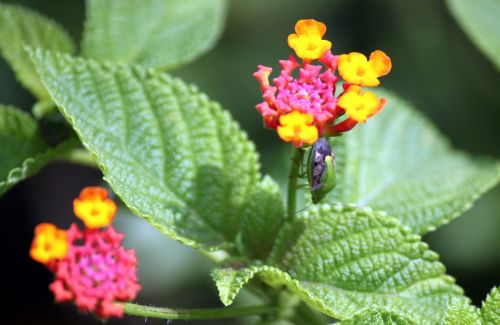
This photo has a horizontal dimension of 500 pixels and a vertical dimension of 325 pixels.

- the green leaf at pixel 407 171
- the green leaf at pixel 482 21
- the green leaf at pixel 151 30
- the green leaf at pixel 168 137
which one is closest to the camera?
the green leaf at pixel 168 137

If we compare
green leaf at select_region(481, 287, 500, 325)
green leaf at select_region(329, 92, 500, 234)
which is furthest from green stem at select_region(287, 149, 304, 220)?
green leaf at select_region(481, 287, 500, 325)

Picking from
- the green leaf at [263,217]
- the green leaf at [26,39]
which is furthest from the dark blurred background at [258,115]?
the green leaf at [263,217]

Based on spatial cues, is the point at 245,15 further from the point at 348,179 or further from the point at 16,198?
the point at 348,179

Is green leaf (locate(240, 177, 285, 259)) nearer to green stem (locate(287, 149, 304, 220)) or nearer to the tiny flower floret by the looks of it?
green stem (locate(287, 149, 304, 220))

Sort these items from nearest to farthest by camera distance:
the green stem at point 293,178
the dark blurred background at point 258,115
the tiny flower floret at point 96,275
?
the tiny flower floret at point 96,275 → the green stem at point 293,178 → the dark blurred background at point 258,115

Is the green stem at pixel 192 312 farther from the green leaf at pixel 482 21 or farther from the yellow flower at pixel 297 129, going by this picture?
the green leaf at pixel 482 21

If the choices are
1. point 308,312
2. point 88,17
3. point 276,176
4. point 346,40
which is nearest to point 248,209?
point 308,312

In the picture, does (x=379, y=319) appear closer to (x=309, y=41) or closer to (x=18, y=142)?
(x=309, y=41)
